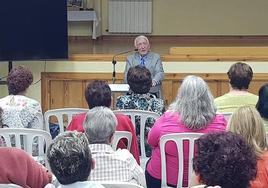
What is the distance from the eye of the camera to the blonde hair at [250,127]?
8.47 ft

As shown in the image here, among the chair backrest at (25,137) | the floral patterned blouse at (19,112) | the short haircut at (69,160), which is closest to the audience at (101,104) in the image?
the chair backrest at (25,137)

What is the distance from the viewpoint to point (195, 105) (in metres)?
3.39

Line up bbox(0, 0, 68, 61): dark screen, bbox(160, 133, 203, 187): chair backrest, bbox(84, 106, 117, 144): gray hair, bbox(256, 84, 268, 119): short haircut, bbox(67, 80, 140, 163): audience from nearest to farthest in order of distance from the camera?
bbox(84, 106, 117, 144): gray hair
bbox(160, 133, 203, 187): chair backrest
bbox(256, 84, 268, 119): short haircut
bbox(67, 80, 140, 163): audience
bbox(0, 0, 68, 61): dark screen

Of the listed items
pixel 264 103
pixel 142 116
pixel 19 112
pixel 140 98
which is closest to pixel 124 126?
pixel 142 116

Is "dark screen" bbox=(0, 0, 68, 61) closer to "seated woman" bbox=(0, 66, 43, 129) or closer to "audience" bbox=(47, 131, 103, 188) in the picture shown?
"seated woman" bbox=(0, 66, 43, 129)

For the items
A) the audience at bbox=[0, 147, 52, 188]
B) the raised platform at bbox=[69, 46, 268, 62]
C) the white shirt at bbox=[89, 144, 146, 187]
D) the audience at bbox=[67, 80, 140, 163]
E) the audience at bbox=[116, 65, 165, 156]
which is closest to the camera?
the audience at bbox=[0, 147, 52, 188]

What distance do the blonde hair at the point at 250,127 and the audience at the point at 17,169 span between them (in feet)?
3.09

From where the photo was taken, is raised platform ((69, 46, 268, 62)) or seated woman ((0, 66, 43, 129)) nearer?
seated woman ((0, 66, 43, 129))

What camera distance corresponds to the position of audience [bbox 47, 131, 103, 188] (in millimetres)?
2109

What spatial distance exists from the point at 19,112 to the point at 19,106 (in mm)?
49

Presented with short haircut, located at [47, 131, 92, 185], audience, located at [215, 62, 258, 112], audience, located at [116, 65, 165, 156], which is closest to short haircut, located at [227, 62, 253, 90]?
audience, located at [215, 62, 258, 112]

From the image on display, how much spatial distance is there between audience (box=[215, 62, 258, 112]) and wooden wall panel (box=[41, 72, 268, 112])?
243cm

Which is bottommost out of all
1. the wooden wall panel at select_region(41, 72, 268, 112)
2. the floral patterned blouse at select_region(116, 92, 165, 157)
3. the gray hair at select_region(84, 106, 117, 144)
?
the wooden wall panel at select_region(41, 72, 268, 112)

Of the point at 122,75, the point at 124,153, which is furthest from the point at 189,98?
the point at 122,75
